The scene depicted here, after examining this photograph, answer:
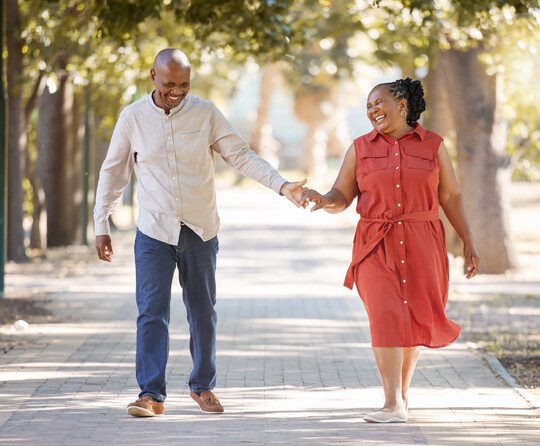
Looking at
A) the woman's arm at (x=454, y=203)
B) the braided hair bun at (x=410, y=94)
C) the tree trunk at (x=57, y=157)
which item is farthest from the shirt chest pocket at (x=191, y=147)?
the tree trunk at (x=57, y=157)

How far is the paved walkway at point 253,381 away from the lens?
7.45 m

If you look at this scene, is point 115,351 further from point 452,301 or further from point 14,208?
point 14,208

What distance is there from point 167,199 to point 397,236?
1.27m

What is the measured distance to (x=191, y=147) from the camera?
7766 millimetres

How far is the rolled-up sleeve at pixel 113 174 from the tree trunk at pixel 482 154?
470 inches

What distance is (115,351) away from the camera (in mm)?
11086

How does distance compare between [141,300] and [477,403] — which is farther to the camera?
[477,403]

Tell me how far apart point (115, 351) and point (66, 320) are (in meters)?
2.28

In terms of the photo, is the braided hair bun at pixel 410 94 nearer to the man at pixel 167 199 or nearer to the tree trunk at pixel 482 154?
the man at pixel 167 199

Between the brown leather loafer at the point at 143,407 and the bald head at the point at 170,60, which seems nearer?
the bald head at the point at 170,60

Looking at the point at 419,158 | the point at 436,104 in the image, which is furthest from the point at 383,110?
the point at 436,104

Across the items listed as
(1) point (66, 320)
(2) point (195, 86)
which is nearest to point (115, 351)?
(1) point (66, 320)

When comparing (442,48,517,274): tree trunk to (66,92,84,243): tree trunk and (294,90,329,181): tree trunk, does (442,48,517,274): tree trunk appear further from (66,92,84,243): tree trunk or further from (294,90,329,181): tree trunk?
(294,90,329,181): tree trunk

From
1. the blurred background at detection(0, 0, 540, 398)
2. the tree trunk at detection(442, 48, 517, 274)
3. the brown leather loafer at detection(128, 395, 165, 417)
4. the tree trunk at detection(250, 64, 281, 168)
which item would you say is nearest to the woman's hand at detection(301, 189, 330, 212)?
the brown leather loafer at detection(128, 395, 165, 417)
